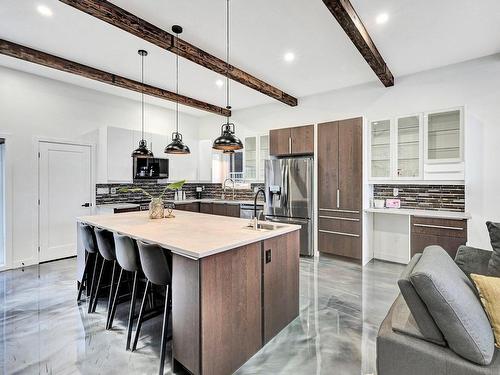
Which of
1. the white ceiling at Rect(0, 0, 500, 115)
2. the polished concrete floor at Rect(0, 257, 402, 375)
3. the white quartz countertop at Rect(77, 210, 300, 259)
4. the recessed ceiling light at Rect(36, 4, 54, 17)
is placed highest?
the recessed ceiling light at Rect(36, 4, 54, 17)

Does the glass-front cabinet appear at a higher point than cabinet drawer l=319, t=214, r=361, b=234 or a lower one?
higher

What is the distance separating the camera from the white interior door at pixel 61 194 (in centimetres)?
451

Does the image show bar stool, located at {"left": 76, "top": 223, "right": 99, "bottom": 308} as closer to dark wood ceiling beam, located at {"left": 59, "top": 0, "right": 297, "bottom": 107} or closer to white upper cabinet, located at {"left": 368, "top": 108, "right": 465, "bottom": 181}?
dark wood ceiling beam, located at {"left": 59, "top": 0, "right": 297, "bottom": 107}

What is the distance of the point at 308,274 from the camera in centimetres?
395

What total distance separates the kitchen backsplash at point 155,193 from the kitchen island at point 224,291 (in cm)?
328

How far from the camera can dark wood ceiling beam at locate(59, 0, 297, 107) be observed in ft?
8.22

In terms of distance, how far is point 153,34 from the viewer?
2984 mm

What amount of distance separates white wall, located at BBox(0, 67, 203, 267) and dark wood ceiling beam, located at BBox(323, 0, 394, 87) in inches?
180

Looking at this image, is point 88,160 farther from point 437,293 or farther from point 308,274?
point 437,293

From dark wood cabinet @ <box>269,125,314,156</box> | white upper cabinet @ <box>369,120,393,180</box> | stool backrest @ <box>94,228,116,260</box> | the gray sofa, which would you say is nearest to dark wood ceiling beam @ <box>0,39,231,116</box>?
dark wood cabinet @ <box>269,125,314,156</box>

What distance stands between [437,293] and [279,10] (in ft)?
9.06

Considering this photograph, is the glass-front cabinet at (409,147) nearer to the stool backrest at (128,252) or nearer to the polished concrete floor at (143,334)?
the polished concrete floor at (143,334)

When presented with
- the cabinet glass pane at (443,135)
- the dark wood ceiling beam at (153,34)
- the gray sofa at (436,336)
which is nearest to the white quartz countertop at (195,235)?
the gray sofa at (436,336)

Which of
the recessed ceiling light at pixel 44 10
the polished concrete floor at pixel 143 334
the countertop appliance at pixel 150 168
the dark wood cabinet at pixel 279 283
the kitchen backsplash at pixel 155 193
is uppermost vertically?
the recessed ceiling light at pixel 44 10
